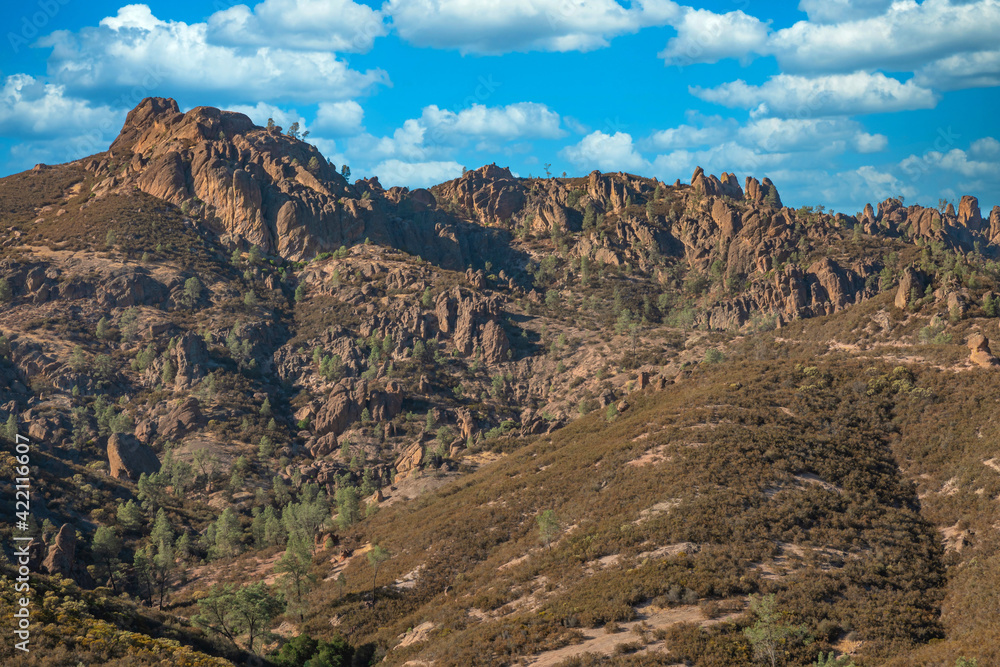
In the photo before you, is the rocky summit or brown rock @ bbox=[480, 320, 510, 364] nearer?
the rocky summit

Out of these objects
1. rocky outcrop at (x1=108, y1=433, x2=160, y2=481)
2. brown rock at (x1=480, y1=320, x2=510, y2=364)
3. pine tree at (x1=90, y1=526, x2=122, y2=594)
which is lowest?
pine tree at (x1=90, y1=526, x2=122, y2=594)

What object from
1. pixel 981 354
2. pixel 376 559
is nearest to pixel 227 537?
pixel 376 559

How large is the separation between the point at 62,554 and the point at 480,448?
62.6 meters

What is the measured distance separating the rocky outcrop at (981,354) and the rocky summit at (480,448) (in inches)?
50.1

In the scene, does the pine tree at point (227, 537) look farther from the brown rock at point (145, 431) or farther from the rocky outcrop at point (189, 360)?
the rocky outcrop at point (189, 360)

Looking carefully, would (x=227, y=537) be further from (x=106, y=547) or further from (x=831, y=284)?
(x=831, y=284)

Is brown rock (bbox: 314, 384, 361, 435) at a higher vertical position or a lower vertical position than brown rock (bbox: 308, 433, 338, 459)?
higher

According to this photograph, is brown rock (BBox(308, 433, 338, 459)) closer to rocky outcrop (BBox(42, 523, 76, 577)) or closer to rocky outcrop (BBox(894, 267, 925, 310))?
rocky outcrop (BBox(42, 523, 76, 577))

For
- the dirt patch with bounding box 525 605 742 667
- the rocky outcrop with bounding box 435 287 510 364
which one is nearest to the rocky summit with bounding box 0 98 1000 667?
the dirt patch with bounding box 525 605 742 667

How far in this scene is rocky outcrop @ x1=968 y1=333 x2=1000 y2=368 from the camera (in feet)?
255

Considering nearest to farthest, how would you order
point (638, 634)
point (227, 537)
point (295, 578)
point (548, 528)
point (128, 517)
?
1. point (638, 634)
2. point (548, 528)
3. point (295, 578)
4. point (128, 517)
5. point (227, 537)

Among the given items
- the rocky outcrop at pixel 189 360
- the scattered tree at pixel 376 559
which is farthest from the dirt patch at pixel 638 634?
the rocky outcrop at pixel 189 360

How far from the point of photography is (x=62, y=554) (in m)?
68.9

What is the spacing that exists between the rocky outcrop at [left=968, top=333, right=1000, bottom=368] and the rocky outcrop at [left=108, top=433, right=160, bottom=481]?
117316 mm
